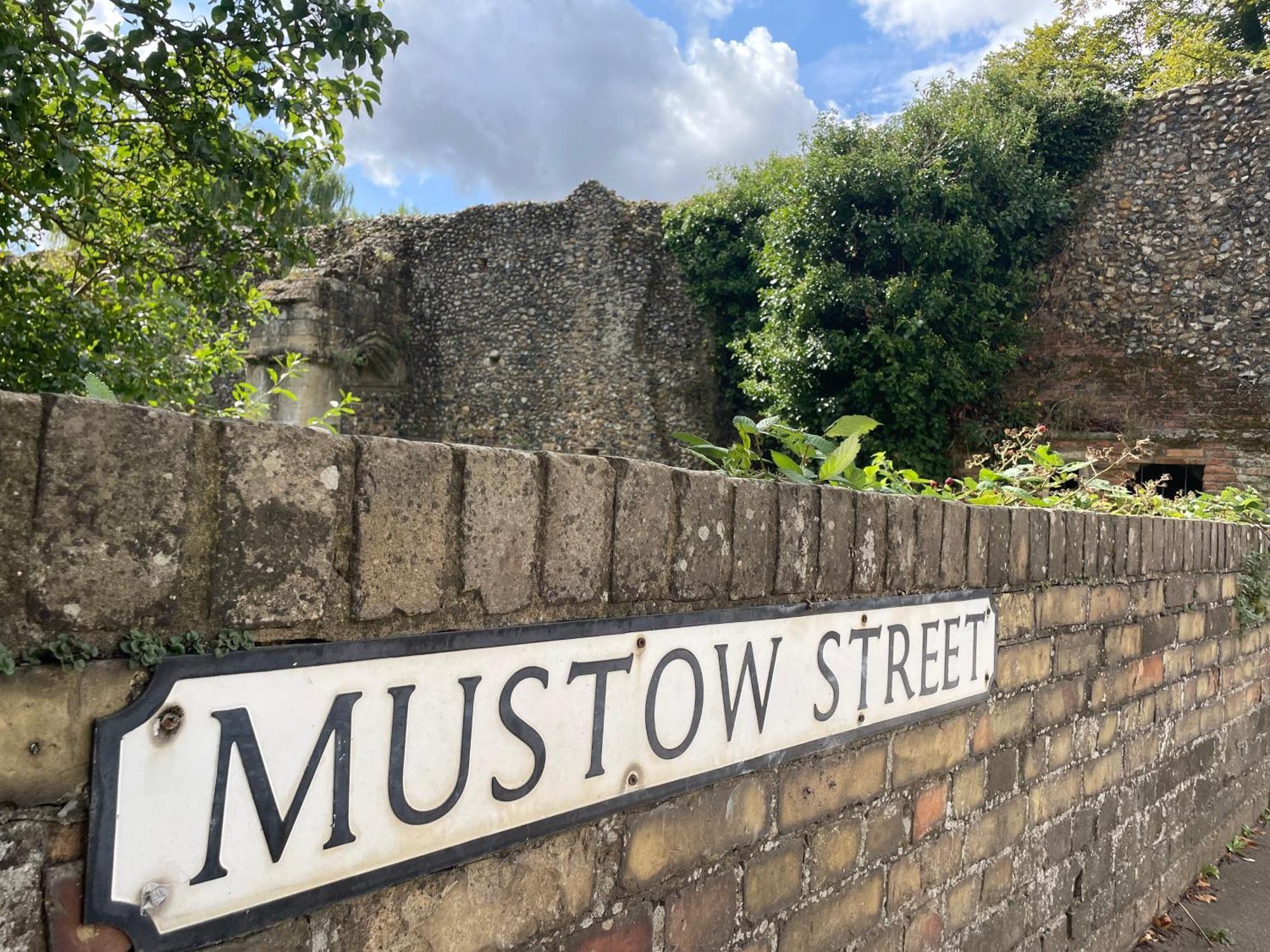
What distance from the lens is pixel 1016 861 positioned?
2.46m

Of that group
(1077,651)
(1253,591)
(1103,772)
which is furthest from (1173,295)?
(1077,651)

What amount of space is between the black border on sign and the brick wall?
0.06 ft

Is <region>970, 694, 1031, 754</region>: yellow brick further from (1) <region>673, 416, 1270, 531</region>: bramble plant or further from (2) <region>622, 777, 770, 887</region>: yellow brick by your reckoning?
(2) <region>622, 777, 770, 887</region>: yellow brick

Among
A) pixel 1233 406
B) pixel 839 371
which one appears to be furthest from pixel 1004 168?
pixel 1233 406

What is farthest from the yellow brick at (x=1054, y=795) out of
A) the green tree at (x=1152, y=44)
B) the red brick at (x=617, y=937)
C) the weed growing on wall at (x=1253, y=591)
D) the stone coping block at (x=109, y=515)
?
the green tree at (x=1152, y=44)

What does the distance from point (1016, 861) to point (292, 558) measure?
91.2 inches

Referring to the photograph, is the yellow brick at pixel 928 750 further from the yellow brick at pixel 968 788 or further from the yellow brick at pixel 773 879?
the yellow brick at pixel 773 879

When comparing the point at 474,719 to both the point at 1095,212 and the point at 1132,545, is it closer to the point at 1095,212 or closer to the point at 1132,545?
the point at 1132,545

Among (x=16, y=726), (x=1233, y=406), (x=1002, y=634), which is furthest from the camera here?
(x=1233, y=406)

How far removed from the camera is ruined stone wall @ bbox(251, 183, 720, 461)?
13.2 metres

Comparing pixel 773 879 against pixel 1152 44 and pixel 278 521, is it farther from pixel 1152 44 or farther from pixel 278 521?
pixel 1152 44

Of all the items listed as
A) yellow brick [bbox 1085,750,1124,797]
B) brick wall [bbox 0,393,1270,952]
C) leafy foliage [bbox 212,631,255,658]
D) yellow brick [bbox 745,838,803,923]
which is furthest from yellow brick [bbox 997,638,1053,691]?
leafy foliage [bbox 212,631,255,658]

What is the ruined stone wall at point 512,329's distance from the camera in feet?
43.4

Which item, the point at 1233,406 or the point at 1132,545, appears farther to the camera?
the point at 1233,406
